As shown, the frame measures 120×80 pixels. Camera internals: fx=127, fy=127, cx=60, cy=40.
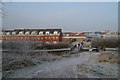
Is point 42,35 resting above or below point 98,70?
above

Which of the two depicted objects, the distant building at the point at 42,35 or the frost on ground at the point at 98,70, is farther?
the distant building at the point at 42,35

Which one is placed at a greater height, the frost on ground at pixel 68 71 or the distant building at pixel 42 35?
the distant building at pixel 42 35

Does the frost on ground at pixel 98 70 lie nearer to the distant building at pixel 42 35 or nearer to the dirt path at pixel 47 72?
the dirt path at pixel 47 72

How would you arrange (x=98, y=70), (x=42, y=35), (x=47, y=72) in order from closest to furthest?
(x=47, y=72), (x=98, y=70), (x=42, y=35)

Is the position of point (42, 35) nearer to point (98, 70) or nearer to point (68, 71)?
point (68, 71)

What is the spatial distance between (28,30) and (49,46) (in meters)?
16.3

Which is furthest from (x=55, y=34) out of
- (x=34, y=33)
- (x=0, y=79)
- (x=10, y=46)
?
(x=0, y=79)

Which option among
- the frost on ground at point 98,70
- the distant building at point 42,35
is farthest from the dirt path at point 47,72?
the distant building at point 42,35

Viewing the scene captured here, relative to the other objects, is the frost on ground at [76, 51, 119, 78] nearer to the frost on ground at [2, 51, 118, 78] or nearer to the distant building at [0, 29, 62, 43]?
the frost on ground at [2, 51, 118, 78]

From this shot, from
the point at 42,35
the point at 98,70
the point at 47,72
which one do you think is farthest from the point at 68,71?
the point at 42,35

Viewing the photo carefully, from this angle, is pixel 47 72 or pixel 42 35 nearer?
pixel 47 72

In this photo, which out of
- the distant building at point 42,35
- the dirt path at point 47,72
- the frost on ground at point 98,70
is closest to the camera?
the dirt path at point 47,72

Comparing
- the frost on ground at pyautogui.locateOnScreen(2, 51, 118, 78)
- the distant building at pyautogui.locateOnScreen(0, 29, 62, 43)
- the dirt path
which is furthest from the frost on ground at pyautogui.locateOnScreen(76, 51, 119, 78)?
the distant building at pyautogui.locateOnScreen(0, 29, 62, 43)

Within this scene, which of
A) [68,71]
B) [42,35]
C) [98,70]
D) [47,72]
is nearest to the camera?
[47,72]
